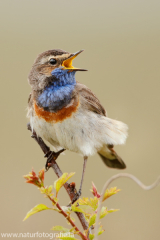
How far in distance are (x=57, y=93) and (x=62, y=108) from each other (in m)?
0.21

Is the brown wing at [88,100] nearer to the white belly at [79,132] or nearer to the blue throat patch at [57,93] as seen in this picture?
the white belly at [79,132]

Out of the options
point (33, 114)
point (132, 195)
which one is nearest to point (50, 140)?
point (33, 114)

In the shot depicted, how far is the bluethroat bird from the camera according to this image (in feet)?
15.3

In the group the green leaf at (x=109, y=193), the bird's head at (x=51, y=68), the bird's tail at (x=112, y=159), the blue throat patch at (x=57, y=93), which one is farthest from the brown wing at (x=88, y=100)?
the green leaf at (x=109, y=193)

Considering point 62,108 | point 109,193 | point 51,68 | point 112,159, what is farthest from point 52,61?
point 109,193

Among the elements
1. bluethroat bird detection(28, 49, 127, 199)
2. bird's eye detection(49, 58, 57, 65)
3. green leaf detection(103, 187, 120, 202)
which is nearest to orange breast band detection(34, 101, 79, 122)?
bluethroat bird detection(28, 49, 127, 199)

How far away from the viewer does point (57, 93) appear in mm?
4691

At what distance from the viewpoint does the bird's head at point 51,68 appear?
182 inches

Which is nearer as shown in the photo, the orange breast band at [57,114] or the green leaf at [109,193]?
the green leaf at [109,193]

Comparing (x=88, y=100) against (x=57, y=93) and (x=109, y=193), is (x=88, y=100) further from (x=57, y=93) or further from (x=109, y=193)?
(x=109, y=193)

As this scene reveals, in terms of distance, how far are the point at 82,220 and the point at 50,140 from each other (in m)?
2.44

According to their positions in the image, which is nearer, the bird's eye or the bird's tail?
the bird's eye

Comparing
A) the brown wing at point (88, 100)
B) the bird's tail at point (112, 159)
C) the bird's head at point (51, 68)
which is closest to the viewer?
the bird's head at point (51, 68)

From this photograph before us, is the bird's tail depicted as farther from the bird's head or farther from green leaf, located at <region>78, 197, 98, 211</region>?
green leaf, located at <region>78, 197, 98, 211</region>
